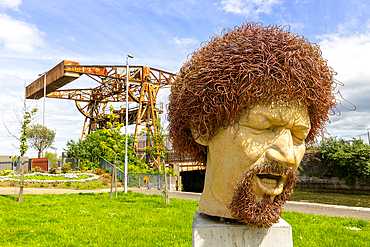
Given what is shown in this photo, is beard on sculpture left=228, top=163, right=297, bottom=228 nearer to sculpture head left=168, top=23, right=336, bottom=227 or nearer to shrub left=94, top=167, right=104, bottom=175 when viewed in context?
sculpture head left=168, top=23, right=336, bottom=227

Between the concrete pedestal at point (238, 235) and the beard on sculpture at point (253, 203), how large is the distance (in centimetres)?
19

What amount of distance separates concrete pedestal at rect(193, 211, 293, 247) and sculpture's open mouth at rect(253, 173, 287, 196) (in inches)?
17.2

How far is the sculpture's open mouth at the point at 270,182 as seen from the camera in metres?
2.27

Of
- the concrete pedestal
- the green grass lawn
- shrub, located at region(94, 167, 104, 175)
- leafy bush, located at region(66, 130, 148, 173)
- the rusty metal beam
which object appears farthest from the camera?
leafy bush, located at region(66, 130, 148, 173)

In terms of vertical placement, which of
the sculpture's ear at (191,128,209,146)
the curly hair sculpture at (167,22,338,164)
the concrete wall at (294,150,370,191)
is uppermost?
the curly hair sculpture at (167,22,338,164)

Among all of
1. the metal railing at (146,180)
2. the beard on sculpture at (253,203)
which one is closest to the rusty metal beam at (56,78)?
the metal railing at (146,180)

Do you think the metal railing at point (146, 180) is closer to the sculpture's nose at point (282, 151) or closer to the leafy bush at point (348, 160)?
the leafy bush at point (348, 160)

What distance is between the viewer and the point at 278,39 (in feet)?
8.02

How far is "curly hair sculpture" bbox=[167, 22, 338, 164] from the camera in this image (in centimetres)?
223

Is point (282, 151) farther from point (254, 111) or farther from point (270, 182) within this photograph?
point (254, 111)

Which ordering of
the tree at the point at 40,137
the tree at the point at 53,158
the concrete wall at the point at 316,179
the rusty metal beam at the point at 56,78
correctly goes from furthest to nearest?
the tree at the point at 40,137, the tree at the point at 53,158, the concrete wall at the point at 316,179, the rusty metal beam at the point at 56,78

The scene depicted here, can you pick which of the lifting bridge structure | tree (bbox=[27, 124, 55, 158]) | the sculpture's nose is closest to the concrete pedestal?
the sculpture's nose

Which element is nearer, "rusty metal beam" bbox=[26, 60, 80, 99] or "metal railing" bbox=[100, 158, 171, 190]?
"metal railing" bbox=[100, 158, 171, 190]

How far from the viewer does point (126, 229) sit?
6.07 metres
